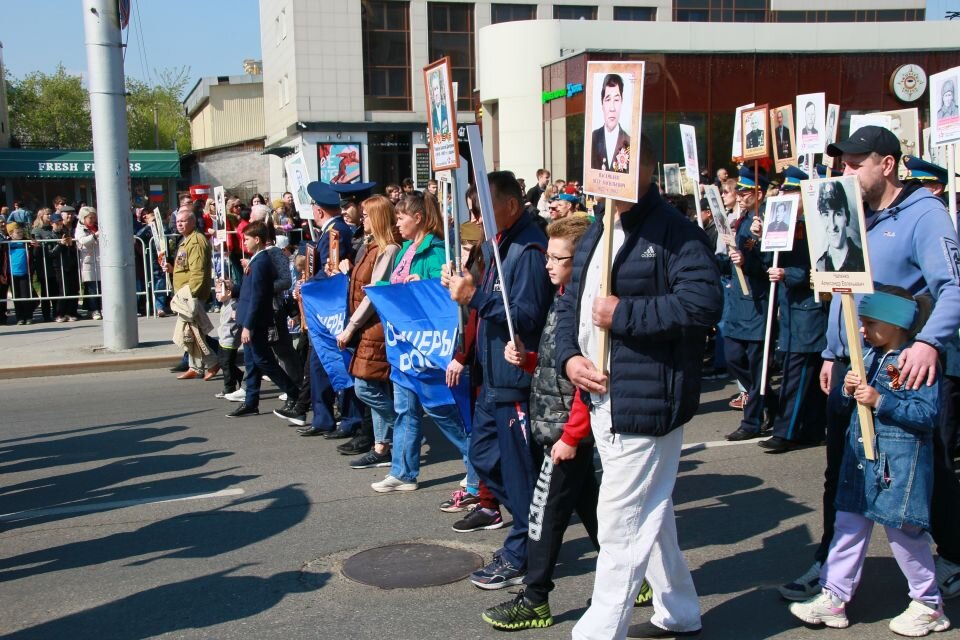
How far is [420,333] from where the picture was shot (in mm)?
6250

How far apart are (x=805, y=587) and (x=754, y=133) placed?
6.79 m

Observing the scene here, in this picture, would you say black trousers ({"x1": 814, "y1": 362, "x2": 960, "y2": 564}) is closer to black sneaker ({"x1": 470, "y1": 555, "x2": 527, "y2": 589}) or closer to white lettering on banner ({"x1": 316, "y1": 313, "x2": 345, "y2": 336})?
black sneaker ({"x1": 470, "y1": 555, "x2": 527, "y2": 589})

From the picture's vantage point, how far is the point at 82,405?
981 centimetres

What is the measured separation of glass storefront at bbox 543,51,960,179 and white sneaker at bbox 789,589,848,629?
20.7 metres

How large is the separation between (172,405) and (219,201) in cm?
332

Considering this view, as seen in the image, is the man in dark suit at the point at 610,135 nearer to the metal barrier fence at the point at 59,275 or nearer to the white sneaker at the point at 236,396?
the white sneaker at the point at 236,396

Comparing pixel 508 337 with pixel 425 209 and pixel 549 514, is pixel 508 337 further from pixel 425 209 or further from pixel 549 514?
pixel 425 209

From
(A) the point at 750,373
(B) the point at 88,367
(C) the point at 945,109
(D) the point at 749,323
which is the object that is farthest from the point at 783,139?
(B) the point at 88,367

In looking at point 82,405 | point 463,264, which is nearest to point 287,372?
point 82,405

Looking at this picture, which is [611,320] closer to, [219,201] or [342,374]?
[342,374]

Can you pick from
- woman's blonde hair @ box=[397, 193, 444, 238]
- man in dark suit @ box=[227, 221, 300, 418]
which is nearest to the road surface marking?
woman's blonde hair @ box=[397, 193, 444, 238]

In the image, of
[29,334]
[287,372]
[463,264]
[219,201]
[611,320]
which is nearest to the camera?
[611,320]

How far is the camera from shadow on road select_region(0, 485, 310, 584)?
5.23 metres

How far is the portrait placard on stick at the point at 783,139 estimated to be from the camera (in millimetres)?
10250
